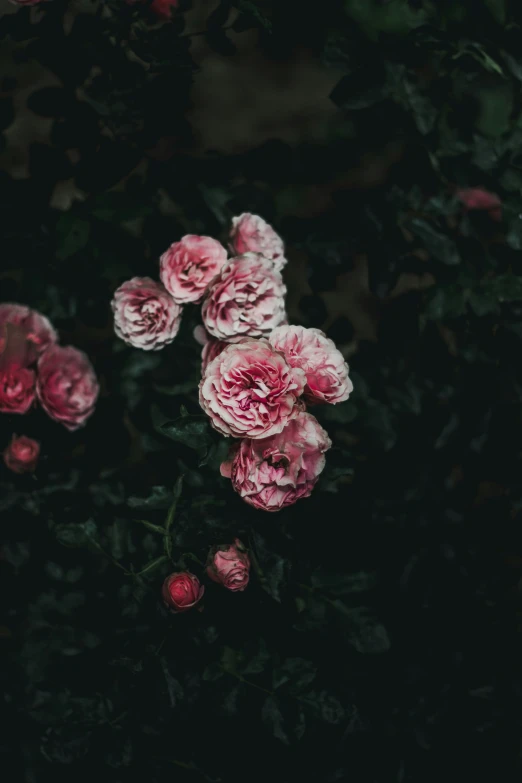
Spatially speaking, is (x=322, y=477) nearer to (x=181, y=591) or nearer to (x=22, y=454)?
(x=181, y=591)

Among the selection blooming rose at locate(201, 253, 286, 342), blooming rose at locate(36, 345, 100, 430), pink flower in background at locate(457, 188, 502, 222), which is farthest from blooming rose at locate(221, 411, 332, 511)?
pink flower in background at locate(457, 188, 502, 222)

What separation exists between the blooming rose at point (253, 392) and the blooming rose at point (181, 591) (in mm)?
229

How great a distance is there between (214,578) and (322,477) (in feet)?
0.72

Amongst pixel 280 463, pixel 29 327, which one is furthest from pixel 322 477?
pixel 29 327

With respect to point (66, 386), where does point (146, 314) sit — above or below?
above

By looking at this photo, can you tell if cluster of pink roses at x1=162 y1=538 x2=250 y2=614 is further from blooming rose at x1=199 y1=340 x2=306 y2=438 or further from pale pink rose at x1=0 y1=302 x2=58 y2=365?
pale pink rose at x1=0 y1=302 x2=58 y2=365

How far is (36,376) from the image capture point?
4.04ft

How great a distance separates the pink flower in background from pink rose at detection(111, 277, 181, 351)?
0.65 m

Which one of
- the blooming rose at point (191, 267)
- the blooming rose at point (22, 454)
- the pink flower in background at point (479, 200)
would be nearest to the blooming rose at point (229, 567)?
the blooming rose at point (191, 267)

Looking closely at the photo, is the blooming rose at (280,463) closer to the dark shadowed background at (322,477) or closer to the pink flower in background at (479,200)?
the dark shadowed background at (322,477)

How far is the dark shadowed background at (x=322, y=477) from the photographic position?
1.14 m

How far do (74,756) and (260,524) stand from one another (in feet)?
1.81

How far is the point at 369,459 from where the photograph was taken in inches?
58.7

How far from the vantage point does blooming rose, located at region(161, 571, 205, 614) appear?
95 centimetres
